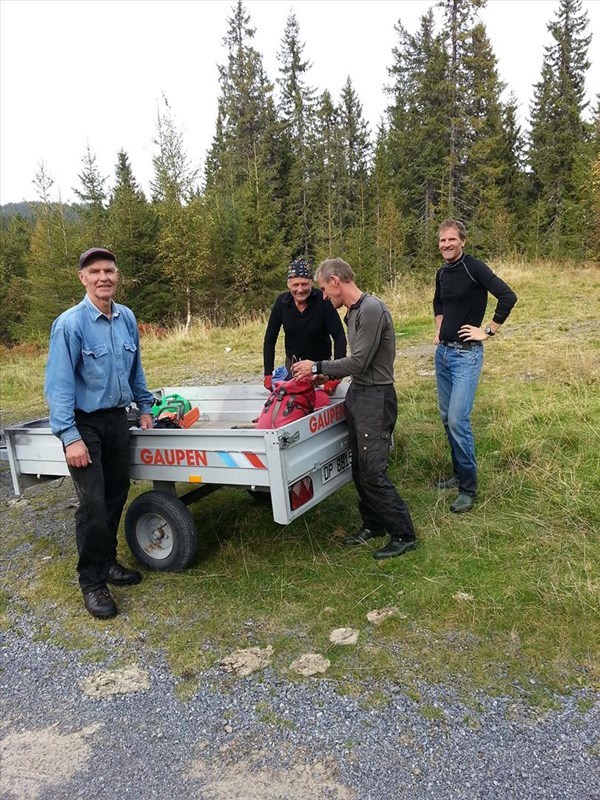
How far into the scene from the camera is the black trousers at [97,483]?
135 inches

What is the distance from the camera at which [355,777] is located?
2.14 m

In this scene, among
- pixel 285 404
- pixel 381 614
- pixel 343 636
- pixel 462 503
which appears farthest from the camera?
pixel 462 503

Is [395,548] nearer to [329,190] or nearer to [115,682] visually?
[115,682]

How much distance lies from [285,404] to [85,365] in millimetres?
1301

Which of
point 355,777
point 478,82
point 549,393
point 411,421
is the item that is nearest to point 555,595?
point 355,777

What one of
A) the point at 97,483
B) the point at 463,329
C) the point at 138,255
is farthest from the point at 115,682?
the point at 138,255

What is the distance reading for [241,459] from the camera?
3.39m

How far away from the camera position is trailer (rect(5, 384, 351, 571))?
3303mm

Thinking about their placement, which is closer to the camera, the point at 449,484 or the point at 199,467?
the point at 199,467

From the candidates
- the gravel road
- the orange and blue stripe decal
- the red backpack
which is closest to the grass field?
the gravel road

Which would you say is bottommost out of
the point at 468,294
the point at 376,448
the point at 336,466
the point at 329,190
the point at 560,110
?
the point at 336,466

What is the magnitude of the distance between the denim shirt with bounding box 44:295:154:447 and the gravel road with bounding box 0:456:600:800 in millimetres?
1450

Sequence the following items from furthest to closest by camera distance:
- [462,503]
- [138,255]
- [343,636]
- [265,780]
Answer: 1. [138,255]
2. [462,503]
3. [343,636]
4. [265,780]

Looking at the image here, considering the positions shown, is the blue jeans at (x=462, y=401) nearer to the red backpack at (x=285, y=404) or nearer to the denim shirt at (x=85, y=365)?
the red backpack at (x=285, y=404)
